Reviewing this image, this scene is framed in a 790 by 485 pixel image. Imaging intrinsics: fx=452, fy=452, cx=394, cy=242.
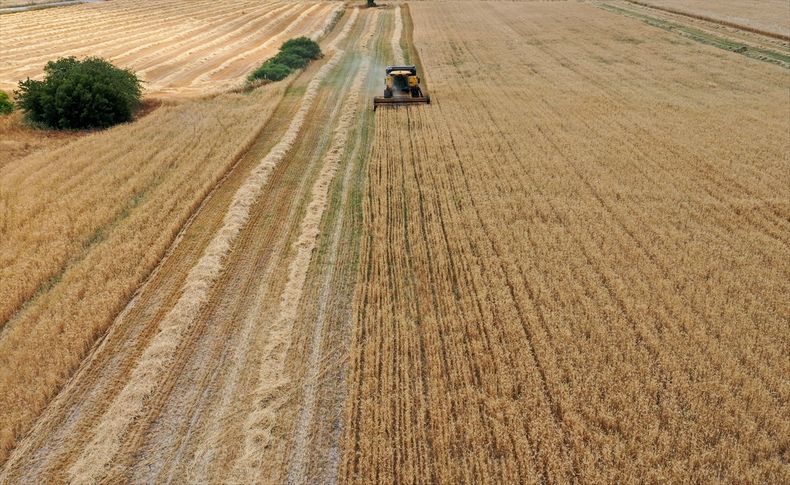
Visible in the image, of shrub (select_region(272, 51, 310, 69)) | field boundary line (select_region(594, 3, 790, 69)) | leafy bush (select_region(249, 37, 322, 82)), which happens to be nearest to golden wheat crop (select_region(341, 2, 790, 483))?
leafy bush (select_region(249, 37, 322, 82))

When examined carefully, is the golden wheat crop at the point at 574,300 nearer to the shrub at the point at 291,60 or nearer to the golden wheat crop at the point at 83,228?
the golden wheat crop at the point at 83,228

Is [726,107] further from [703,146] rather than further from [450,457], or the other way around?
[450,457]

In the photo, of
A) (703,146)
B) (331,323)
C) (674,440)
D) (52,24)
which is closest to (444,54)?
(703,146)

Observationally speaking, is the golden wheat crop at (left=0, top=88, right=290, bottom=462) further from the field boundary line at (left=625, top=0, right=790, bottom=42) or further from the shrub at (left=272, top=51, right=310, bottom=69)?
the field boundary line at (left=625, top=0, right=790, bottom=42)

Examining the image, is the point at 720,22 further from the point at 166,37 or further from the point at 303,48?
the point at 166,37

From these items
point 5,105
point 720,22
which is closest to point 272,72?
point 5,105

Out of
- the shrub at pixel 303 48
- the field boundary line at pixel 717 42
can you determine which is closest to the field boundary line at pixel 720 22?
the field boundary line at pixel 717 42
